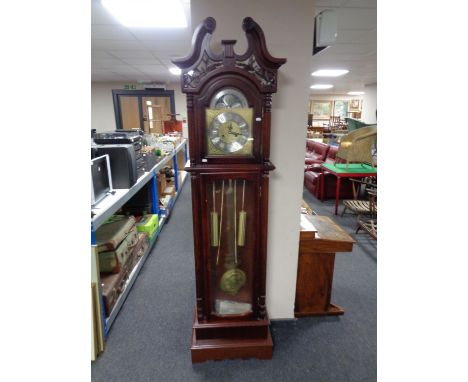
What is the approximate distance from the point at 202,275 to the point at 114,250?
35.9 inches

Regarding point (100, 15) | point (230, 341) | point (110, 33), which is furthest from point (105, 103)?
point (230, 341)

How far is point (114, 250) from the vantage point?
2.03 metres

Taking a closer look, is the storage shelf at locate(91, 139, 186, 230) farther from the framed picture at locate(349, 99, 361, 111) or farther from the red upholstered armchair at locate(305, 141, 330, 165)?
the framed picture at locate(349, 99, 361, 111)

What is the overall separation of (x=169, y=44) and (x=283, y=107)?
11.0ft

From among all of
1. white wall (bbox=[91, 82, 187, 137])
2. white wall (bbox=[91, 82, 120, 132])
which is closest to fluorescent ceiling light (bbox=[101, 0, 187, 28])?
white wall (bbox=[91, 82, 187, 137])

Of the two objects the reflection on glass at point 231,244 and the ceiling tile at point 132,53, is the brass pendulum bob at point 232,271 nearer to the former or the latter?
the reflection on glass at point 231,244

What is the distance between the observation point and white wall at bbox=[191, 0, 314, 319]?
1334 mm

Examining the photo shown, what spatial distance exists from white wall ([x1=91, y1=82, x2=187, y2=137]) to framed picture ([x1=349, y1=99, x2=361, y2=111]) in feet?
26.6

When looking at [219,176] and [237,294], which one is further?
[237,294]

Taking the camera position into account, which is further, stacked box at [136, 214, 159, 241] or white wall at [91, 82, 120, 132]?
white wall at [91, 82, 120, 132]

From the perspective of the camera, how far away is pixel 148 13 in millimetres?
2764
